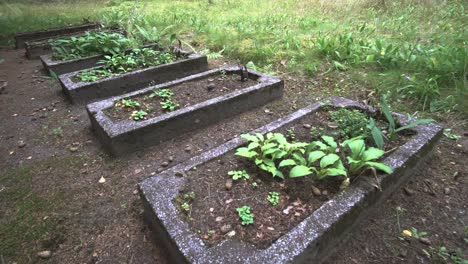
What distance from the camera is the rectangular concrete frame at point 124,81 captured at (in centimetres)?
368

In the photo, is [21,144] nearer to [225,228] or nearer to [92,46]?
[92,46]

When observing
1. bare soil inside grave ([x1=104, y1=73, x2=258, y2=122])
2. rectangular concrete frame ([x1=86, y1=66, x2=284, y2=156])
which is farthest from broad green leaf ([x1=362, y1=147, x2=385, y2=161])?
bare soil inside grave ([x1=104, y1=73, x2=258, y2=122])

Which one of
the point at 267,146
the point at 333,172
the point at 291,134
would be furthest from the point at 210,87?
the point at 333,172

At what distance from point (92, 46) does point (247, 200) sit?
14.0ft

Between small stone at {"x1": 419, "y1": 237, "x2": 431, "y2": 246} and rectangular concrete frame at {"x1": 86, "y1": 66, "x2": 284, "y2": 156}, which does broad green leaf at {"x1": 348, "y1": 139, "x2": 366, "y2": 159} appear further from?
rectangular concrete frame at {"x1": 86, "y1": 66, "x2": 284, "y2": 156}

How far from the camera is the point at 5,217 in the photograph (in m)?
2.12

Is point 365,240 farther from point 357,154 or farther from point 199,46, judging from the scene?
point 199,46

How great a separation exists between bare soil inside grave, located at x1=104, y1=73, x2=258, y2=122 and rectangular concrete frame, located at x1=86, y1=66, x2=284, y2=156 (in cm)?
Result: 8

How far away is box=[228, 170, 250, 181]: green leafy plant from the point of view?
197 centimetres

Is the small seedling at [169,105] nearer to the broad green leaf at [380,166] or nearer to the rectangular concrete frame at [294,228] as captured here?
the rectangular concrete frame at [294,228]

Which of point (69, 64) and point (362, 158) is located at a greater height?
point (362, 158)

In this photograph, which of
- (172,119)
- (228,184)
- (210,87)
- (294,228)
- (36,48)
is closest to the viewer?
(294,228)

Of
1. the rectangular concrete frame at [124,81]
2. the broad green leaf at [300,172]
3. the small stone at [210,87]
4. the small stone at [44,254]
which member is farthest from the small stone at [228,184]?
the rectangular concrete frame at [124,81]

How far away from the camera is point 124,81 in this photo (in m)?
3.87
